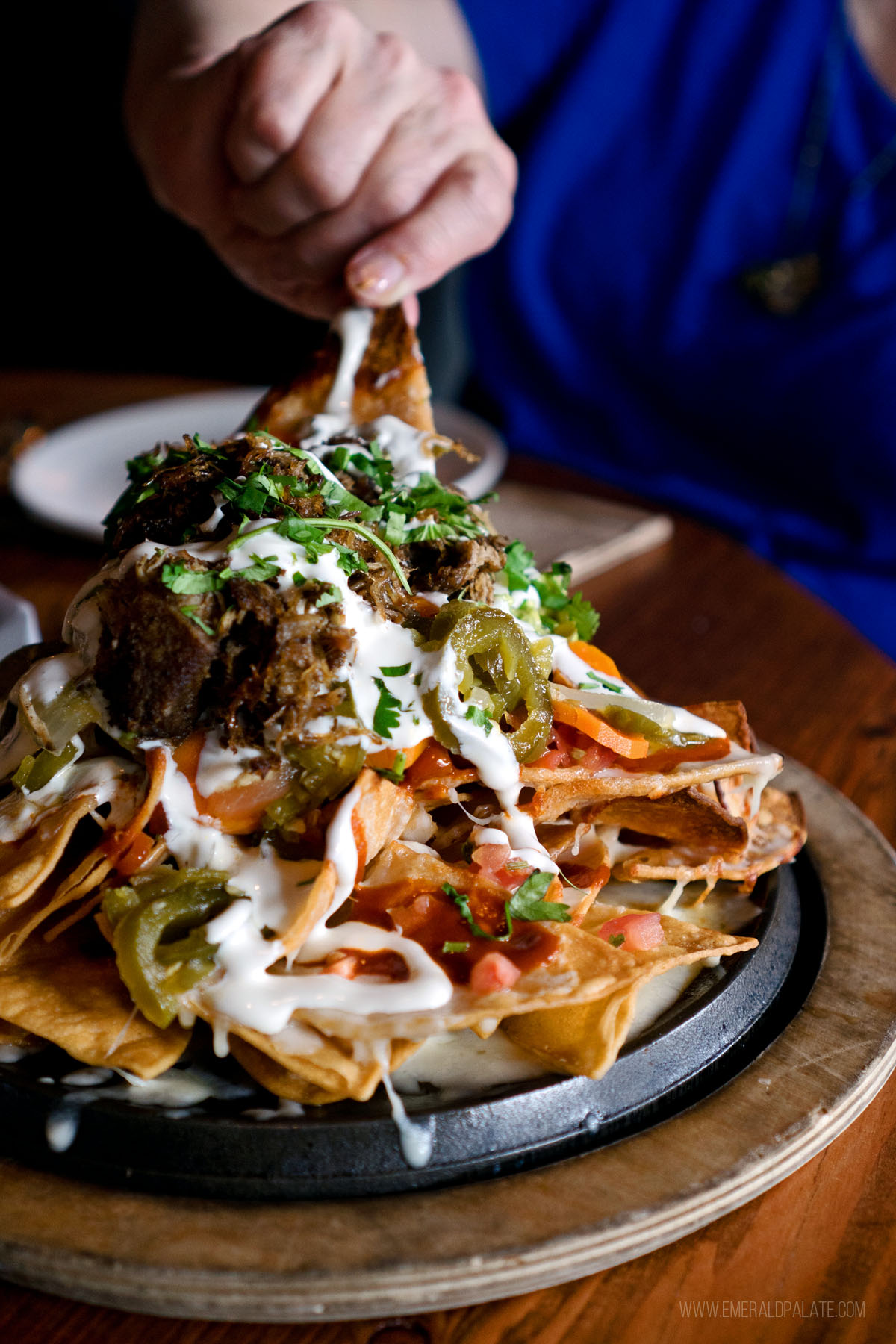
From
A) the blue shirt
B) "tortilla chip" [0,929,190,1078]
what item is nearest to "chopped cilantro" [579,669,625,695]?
"tortilla chip" [0,929,190,1078]

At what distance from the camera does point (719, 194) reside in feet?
13.6

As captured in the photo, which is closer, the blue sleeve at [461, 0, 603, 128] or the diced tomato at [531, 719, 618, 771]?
the diced tomato at [531, 719, 618, 771]

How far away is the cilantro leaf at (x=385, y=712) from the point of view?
144 cm

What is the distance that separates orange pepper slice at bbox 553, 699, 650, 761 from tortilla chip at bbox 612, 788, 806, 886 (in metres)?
0.16

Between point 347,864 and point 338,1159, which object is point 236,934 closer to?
point 347,864

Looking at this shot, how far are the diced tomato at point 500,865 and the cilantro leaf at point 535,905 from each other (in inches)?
1.3

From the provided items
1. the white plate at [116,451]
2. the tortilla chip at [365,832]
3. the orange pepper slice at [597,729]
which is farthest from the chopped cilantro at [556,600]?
the white plate at [116,451]

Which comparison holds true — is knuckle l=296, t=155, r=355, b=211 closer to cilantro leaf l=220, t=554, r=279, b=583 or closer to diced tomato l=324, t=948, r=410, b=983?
cilantro leaf l=220, t=554, r=279, b=583

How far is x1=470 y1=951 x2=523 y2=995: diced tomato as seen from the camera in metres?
1.35

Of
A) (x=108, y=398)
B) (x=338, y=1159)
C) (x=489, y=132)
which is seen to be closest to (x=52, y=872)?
(x=338, y=1159)

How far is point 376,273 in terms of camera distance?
2219 millimetres

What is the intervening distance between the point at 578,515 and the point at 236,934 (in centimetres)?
204

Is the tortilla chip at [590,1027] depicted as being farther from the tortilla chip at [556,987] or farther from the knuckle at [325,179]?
the knuckle at [325,179]

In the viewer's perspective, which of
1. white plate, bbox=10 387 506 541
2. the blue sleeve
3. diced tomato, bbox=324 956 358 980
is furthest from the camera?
the blue sleeve
